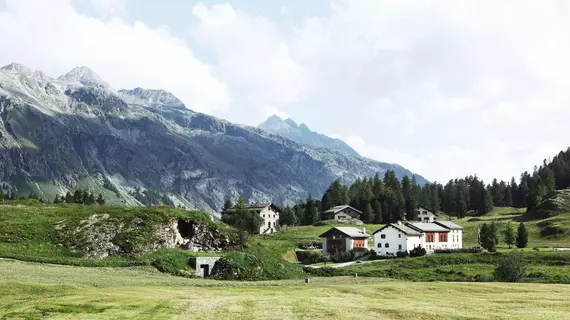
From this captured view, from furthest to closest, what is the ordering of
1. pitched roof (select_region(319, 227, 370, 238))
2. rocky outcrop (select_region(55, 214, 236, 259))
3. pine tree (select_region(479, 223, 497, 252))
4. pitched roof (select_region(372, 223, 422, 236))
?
pitched roof (select_region(319, 227, 370, 238))
pitched roof (select_region(372, 223, 422, 236))
pine tree (select_region(479, 223, 497, 252))
rocky outcrop (select_region(55, 214, 236, 259))

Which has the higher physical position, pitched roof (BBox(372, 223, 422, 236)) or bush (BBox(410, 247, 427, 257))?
pitched roof (BBox(372, 223, 422, 236))

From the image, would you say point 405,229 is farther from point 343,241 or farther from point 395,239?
point 343,241

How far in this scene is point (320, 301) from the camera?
157 feet

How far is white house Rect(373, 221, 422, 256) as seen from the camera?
134 m

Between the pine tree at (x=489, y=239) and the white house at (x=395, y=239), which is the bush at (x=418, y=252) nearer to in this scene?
the white house at (x=395, y=239)

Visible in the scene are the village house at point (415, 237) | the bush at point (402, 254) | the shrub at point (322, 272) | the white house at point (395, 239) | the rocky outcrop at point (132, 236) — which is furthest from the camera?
the village house at point (415, 237)

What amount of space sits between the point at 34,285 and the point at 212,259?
3670cm

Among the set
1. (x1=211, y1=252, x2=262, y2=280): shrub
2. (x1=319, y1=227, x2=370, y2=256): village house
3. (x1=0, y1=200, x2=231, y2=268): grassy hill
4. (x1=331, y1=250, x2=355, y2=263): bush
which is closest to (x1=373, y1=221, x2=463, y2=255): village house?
(x1=319, y1=227, x2=370, y2=256): village house

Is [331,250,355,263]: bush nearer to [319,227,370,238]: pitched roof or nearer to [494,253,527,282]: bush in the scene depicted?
[319,227,370,238]: pitched roof

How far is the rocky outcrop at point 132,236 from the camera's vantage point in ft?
262

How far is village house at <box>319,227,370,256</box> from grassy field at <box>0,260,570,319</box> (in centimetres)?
7202

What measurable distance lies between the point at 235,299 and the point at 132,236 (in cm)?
4118

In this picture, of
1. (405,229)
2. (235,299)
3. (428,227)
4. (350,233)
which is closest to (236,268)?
(235,299)

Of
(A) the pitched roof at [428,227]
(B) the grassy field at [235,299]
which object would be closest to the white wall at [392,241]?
(A) the pitched roof at [428,227]
